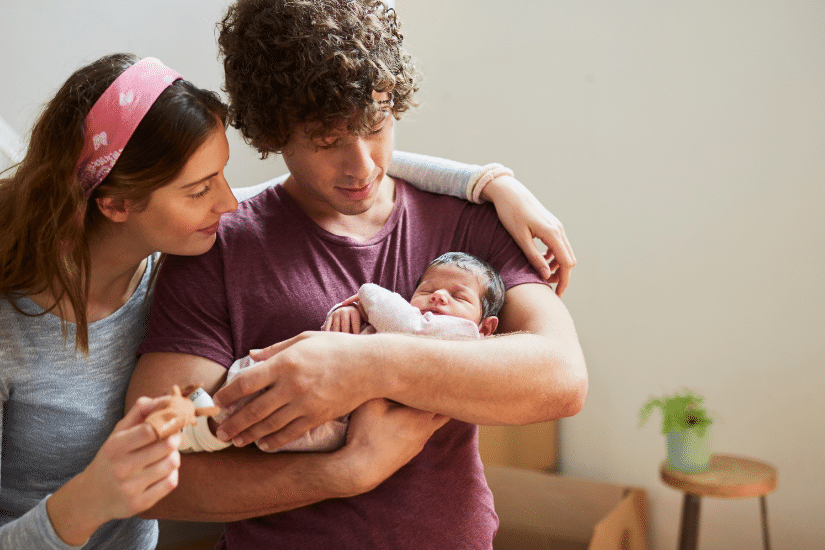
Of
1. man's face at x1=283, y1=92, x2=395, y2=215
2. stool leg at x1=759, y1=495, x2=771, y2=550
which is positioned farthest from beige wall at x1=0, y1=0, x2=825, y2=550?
man's face at x1=283, y1=92, x2=395, y2=215

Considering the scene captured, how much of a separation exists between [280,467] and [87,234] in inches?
24.8

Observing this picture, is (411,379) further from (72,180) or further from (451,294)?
(72,180)

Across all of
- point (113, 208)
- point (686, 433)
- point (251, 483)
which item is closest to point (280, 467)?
Result: point (251, 483)

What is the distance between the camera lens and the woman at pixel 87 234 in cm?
129

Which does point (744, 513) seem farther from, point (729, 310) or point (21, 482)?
point (21, 482)

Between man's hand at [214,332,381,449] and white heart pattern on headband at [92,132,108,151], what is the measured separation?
0.53m

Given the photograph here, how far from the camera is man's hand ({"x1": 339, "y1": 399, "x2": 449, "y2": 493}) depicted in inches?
47.4

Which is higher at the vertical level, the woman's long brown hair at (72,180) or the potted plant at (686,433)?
the woman's long brown hair at (72,180)

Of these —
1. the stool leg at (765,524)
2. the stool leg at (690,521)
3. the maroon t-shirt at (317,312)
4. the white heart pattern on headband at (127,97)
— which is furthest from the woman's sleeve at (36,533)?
the stool leg at (765,524)

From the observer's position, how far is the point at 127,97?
1.28 metres

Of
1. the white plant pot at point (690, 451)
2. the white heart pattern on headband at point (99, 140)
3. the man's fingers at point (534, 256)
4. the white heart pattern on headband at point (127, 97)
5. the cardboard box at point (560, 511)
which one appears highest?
Answer: the white heart pattern on headband at point (127, 97)

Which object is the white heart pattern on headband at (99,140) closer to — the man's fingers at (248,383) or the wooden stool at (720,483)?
the man's fingers at (248,383)

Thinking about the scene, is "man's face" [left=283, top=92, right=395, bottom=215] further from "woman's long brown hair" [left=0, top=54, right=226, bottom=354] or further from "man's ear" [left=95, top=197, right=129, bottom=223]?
"man's ear" [left=95, top=197, right=129, bottom=223]

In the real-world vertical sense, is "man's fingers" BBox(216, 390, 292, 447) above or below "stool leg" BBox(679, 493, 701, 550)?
above
